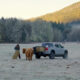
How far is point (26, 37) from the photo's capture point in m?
119

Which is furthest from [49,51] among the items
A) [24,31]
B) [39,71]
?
[24,31]

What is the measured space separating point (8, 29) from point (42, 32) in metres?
26.2

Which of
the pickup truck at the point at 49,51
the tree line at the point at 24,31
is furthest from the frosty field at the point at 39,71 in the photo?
the tree line at the point at 24,31

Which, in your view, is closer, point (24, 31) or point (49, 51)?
point (49, 51)

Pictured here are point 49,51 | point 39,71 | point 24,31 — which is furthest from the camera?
point 24,31

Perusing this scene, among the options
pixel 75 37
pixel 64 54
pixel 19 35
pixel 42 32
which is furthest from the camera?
pixel 75 37

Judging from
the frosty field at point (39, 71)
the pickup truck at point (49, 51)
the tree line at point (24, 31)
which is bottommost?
the frosty field at point (39, 71)

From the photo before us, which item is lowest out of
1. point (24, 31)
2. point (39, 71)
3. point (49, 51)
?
point (39, 71)

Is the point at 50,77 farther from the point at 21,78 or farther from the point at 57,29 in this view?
the point at 57,29

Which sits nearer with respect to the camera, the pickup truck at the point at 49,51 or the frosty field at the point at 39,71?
the frosty field at the point at 39,71

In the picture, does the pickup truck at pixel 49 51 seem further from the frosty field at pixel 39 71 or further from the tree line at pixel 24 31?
the tree line at pixel 24 31

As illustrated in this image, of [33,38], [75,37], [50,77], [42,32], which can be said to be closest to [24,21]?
[33,38]

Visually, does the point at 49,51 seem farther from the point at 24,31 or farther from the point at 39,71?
the point at 24,31

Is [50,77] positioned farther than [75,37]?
No
